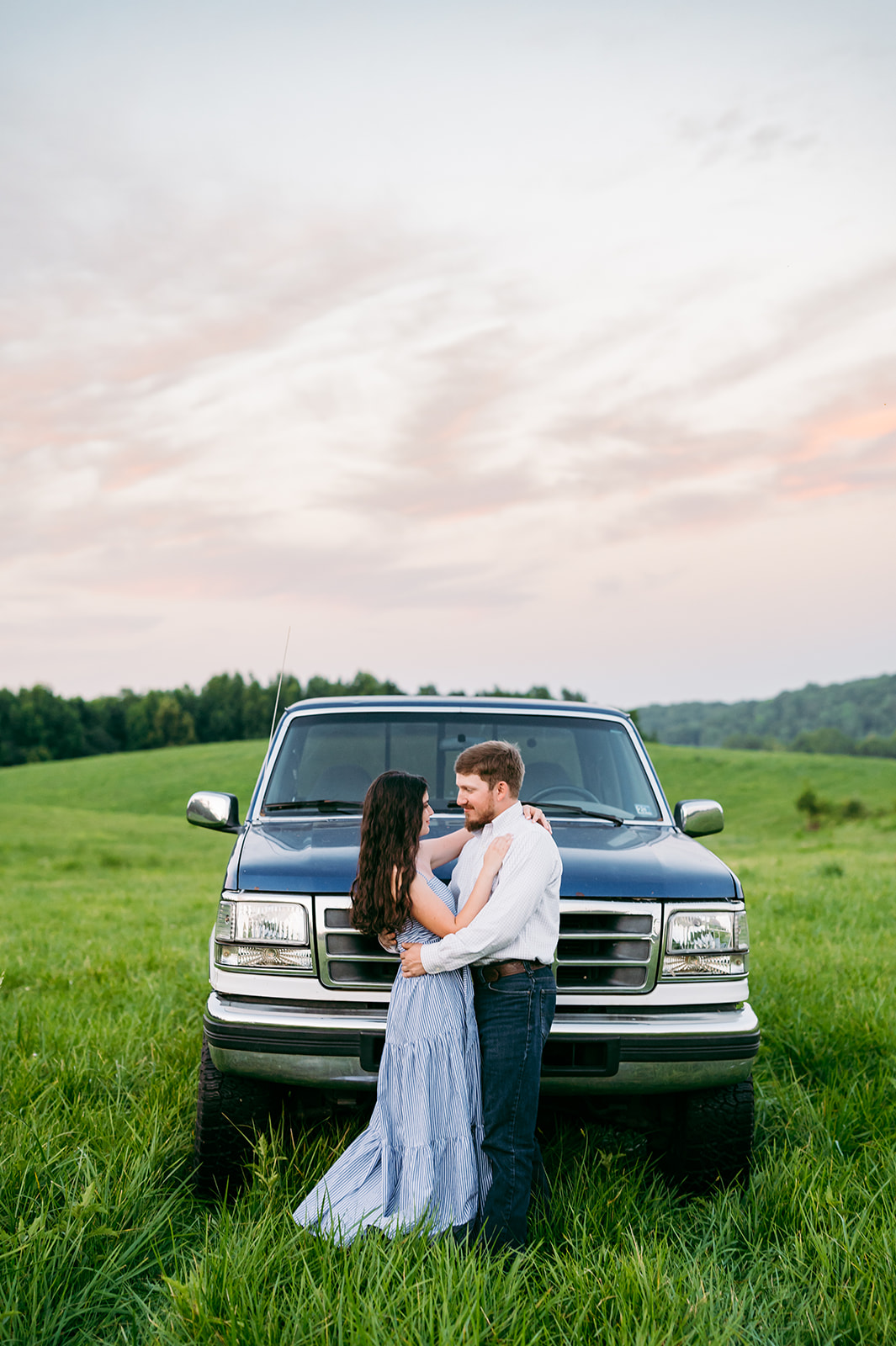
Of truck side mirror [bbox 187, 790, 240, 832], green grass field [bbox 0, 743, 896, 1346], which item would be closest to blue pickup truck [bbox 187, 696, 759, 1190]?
green grass field [bbox 0, 743, 896, 1346]

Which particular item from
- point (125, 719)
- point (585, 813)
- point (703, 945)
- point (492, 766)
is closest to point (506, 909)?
point (492, 766)

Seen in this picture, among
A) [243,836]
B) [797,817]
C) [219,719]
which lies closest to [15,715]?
[219,719]

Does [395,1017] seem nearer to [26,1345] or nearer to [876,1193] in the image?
[26,1345]

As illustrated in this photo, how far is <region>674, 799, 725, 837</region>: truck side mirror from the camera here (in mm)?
4531

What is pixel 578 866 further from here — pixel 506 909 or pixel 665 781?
pixel 665 781

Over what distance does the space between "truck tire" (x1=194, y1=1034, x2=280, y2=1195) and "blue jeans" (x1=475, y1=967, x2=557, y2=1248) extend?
915 mm

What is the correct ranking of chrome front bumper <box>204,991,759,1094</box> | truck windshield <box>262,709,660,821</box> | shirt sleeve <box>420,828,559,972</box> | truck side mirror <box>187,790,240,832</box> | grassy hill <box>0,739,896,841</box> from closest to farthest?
1. shirt sleeve <box>420,828,559,972</box>
2. chrome front bumper <box>204,991,759,1094</box>
3. truck side mirror <box>187,790,240,832</box>
4. truck windshield <box>262,709,660,821</box>
5. grassy hill <box>0,739,896,841</box>

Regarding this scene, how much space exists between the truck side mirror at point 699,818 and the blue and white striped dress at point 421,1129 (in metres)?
1.60

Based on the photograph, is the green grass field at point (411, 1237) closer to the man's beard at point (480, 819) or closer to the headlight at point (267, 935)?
the headlight at point (267, 935)

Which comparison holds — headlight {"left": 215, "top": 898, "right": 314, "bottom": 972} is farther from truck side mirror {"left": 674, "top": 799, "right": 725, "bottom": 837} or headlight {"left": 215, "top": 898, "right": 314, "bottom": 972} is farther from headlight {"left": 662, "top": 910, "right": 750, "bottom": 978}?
truck side mirror {"left": 674, "top": 799, "right": 725, "bottom": 837}

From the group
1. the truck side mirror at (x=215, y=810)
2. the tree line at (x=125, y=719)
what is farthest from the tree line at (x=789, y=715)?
the truck side mirror at (x=215, y=810)

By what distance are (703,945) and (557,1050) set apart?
63cm

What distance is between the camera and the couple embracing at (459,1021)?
3.16m

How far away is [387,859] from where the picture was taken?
3316 mm
